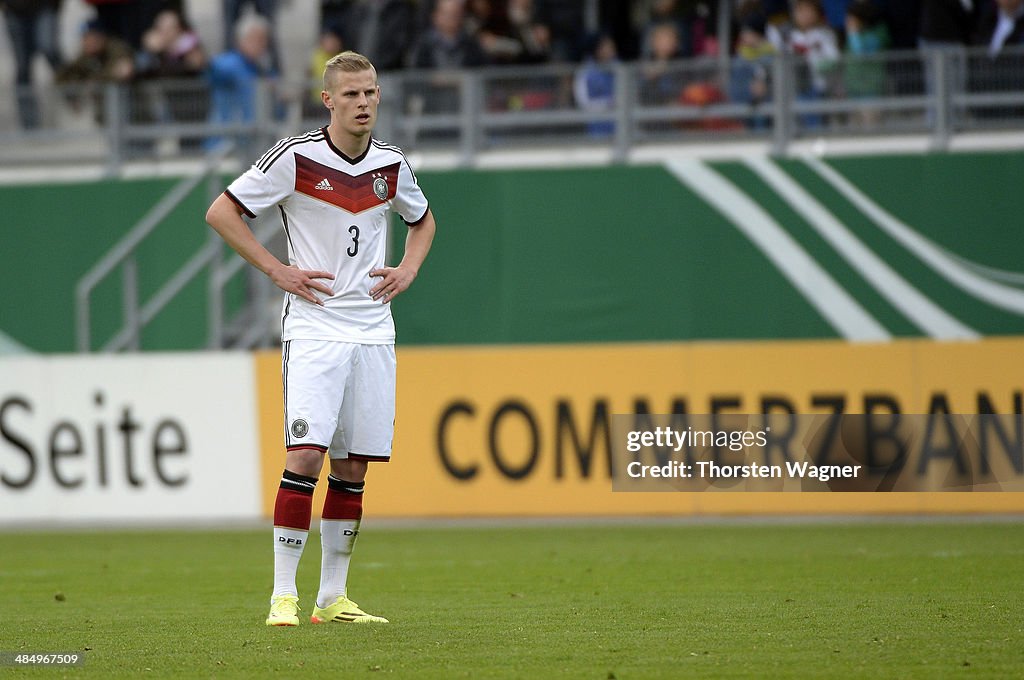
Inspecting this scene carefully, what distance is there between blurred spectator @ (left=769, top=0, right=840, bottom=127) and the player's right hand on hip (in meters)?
10.8

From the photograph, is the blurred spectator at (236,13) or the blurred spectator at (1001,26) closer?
the blurred spectator at (1001,26)

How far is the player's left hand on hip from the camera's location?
303 inches

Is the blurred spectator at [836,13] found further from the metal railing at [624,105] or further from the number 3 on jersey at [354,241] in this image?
the number 3 on jersey at [354,241]

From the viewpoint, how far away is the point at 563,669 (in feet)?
20.3

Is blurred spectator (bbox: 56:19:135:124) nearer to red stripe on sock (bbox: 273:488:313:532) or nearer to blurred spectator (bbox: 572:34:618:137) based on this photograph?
blurred spectator (bbox: 572:34:618:137)

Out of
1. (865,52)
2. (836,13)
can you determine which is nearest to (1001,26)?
(865,52)

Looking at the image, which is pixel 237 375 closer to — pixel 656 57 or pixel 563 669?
pixel 656 57

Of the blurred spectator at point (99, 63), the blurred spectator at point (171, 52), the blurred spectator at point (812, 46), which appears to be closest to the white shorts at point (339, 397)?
the blurred spectator at point (812, 46)

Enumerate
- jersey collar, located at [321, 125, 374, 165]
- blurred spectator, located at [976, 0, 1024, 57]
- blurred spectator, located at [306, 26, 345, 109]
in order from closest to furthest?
jersey collar, located at [321, 125, 374, 165], blurred spectator, located at [976, 0, 1024, 57], blurred spectator, located at [306, 26, 345, 109]

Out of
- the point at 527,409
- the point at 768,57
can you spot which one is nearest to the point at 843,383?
the point at 527,409

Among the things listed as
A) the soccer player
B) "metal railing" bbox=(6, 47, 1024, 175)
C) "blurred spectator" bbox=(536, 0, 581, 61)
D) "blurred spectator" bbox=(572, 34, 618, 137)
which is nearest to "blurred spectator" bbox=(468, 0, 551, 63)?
"blurred spectator" bbox=(536, 0, 581, 61)

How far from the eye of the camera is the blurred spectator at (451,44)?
18.8 metres

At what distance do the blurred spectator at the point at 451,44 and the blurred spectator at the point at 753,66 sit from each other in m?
2.85

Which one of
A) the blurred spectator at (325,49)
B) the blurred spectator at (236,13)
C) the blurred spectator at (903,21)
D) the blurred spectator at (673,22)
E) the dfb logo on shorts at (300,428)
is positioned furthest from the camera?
the blurred spectator at (236,13)
